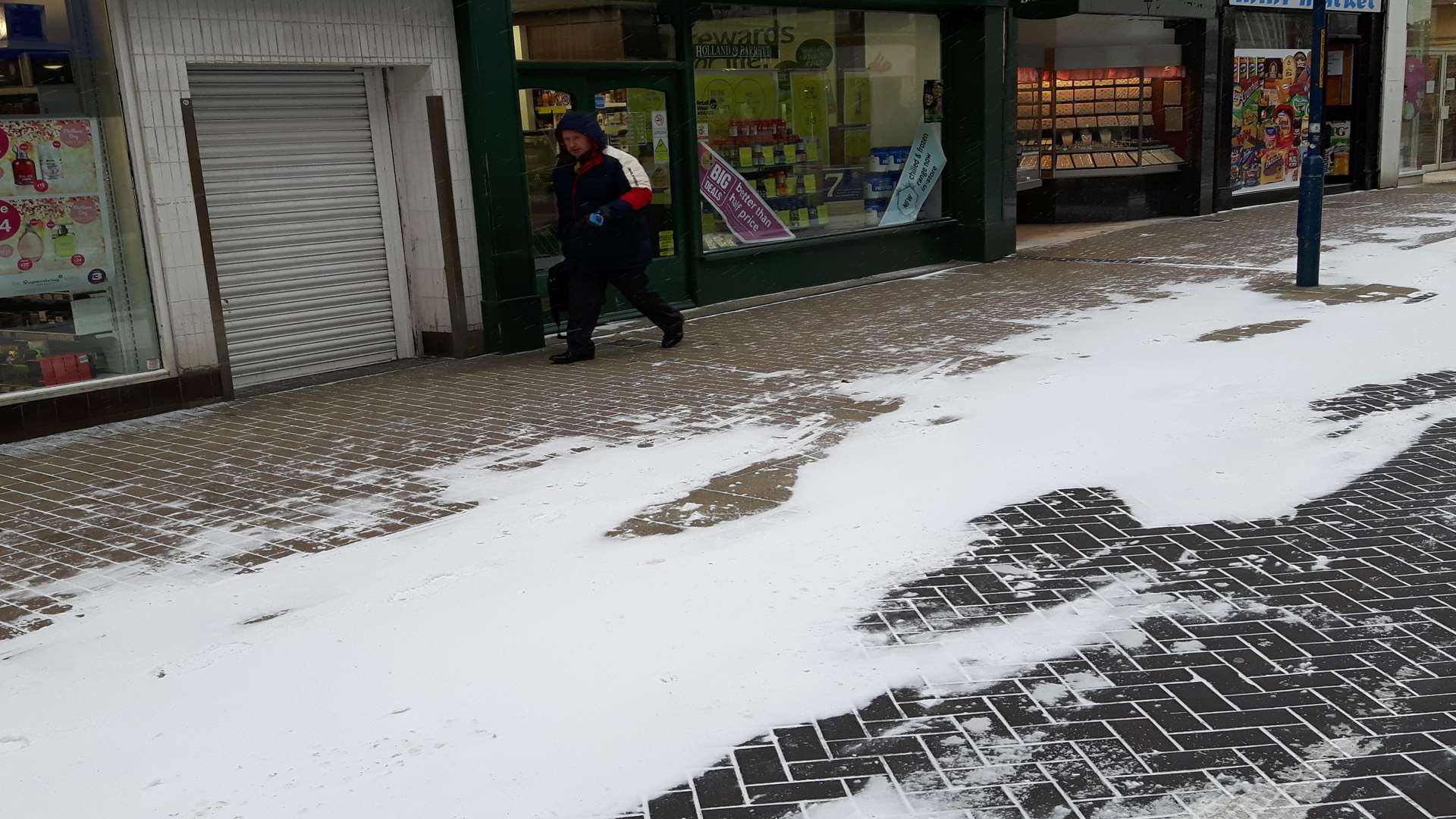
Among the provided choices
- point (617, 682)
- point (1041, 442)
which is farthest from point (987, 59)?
point (617, 682)

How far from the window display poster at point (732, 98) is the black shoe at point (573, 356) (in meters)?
3.27

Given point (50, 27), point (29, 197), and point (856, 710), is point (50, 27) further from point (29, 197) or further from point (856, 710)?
point (856, 710)

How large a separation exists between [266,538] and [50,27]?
163 inches

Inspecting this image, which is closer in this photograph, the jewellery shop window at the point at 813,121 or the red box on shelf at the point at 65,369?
the red box on shelf at the point at 65,369

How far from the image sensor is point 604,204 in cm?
955

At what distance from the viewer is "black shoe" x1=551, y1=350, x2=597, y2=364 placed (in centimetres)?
976

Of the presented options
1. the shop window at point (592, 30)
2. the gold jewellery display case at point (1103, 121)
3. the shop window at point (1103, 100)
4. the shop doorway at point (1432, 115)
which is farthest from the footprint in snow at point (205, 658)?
the shop doorway at point (1432, 115)

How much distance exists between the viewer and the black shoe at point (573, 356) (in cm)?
976

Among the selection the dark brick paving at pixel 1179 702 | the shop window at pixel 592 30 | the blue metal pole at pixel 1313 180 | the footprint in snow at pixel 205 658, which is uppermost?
the shop window at pixel 592 30

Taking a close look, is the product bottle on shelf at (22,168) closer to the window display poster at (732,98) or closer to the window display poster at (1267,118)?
the window display poster at (732,98)

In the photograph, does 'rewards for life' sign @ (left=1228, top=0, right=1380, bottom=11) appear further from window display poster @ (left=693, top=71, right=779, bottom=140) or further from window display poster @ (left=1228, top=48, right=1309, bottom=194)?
window display poster @ (left=693, top=71, right=779, bottom=140)

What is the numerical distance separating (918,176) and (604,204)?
20.2 ft

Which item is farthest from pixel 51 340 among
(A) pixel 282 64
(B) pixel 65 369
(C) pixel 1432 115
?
(C) pixel 1432 115

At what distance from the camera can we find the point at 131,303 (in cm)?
851
